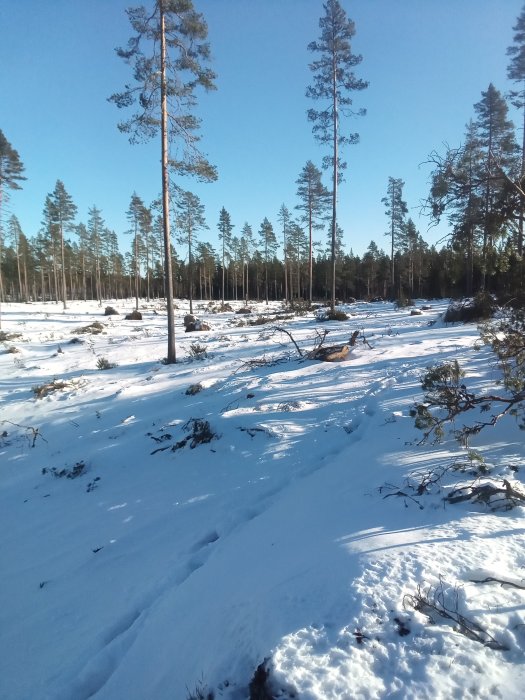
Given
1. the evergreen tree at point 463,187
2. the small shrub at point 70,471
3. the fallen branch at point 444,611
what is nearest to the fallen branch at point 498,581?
the fallen branch at point 444,611

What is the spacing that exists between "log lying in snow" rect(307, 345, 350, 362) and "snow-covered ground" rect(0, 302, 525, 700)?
1.93ft

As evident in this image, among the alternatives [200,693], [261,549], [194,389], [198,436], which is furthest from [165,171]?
[200,693]

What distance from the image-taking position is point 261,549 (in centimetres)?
340

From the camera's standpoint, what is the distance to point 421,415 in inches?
161

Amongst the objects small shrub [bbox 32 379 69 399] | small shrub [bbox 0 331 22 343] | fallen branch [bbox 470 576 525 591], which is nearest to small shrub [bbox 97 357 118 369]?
small shrub [bbox 32 379 69 399]

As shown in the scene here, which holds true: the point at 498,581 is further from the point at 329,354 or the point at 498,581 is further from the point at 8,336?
the point at 8,336

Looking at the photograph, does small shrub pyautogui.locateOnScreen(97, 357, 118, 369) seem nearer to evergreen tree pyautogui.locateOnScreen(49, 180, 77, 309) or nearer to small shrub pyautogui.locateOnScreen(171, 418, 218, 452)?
small shrub pyautogui.locateOnScreen(171, 418, 218, 452)

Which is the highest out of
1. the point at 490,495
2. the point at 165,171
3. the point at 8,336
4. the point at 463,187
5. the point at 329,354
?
the point at 165,171

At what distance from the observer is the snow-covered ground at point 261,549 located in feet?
6.79

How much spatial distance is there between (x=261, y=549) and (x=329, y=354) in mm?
6487

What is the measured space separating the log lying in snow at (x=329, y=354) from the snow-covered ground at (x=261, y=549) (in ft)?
1.93

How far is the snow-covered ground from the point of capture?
6.79 feet

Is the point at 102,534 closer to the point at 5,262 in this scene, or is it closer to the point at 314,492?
the point at 314,492

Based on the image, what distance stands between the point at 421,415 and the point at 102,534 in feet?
13.8
